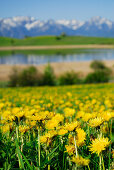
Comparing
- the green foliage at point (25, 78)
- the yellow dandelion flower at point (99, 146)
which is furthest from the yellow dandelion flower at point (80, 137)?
the green foliage at point (25, 78)

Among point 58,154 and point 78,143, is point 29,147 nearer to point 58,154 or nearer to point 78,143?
point 58,154

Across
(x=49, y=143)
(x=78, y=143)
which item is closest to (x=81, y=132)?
(x=78, y=143)

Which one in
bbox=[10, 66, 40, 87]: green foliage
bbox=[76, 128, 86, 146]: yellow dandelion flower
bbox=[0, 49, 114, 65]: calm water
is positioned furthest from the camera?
bbox=[0, 49, 114, 65]: calm water

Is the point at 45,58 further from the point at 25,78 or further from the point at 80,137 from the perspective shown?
the point at 80,137

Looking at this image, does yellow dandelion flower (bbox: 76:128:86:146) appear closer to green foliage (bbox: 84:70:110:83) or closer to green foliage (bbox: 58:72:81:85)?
green foliage (bbox: 58:72:81:85)

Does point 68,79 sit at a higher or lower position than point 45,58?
lower

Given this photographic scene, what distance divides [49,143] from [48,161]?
0.14 m

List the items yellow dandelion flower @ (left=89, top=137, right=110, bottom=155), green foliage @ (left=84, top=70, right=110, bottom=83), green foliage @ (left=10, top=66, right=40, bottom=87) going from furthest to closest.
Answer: green foliage @ (left=84, top=70, right=110, bottom=83), green foliage @ (left=10, top=66, right=40, bottom=87), yellow dandelion flower @ (left=89, top=137, right=110, bottom=155)

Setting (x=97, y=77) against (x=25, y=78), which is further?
(x=97, y=77)

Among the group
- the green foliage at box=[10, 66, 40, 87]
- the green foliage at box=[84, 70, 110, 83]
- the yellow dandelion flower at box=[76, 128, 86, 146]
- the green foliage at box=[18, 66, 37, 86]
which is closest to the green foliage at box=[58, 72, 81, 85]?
the green foliage at box=[84, 70, 110, 83]

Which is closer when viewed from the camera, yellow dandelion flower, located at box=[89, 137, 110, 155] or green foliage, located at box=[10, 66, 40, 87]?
yellow dandelion flower, located at box=[89, 137, 110, 155]

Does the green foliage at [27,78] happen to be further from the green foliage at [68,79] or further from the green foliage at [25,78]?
the green foliage at [68,79]

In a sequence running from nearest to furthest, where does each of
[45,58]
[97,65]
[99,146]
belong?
[99,146], [97,65], [45,58]

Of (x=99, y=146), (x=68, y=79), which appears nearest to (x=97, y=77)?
(x=68, y=79)
